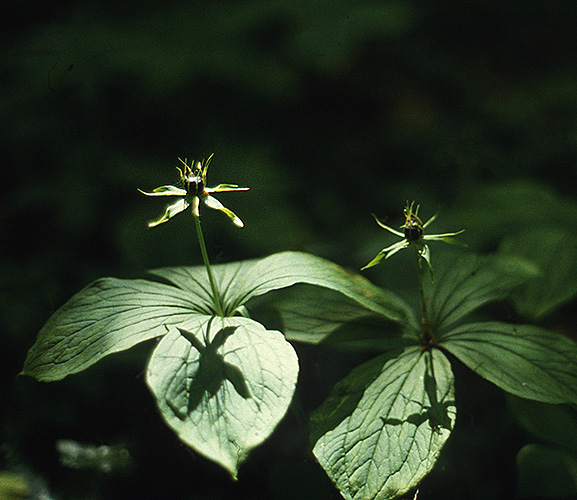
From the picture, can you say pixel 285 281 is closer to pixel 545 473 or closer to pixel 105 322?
pixel 105 322

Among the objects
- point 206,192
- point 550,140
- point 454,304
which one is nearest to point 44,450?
point 206,192

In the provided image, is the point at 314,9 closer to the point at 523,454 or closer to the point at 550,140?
the point at 550,140

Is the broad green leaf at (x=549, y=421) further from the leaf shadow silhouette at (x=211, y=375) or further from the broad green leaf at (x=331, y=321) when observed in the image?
the leaf shadow silhouette at (x=211, y=375)

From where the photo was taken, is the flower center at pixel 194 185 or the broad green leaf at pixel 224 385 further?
the flower center at pixel 194 185

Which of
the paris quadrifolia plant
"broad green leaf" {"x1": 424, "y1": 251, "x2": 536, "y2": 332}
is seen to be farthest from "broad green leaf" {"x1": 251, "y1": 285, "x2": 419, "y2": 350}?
"broad green leaf" {"x1": 424, "y1": 251, "x2": 536, "y2": 332}

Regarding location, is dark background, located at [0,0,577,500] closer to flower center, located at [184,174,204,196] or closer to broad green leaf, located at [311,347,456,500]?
broad green leaf, located at [311,347,456,500]

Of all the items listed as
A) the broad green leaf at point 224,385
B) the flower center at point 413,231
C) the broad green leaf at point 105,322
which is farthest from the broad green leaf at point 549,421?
the broad green leaf at point 105,322

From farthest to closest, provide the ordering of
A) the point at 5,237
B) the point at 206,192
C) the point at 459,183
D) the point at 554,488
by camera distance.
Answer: the point at 459,183, the point at 5,237, the point at 554,488, the point at 206,192

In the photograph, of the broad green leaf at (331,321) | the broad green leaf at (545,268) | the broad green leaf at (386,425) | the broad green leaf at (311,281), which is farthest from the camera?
the broad green leaf at (545,268)
